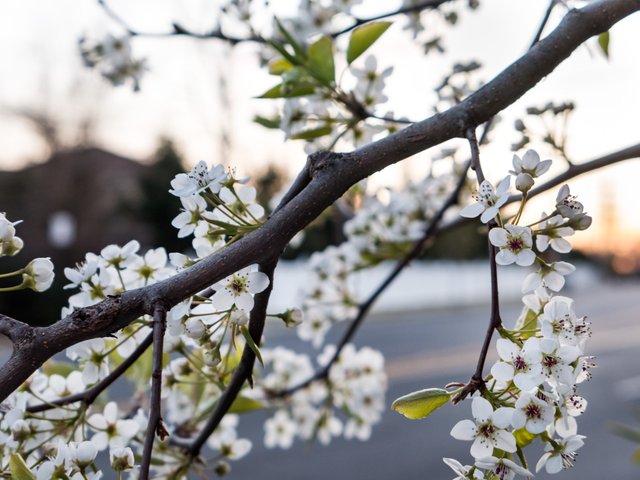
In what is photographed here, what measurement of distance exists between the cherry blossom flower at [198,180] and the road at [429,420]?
84 centimetres

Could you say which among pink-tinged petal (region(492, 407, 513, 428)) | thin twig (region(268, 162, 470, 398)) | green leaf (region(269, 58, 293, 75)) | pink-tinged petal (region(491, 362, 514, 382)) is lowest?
pink-tinged petal (region(492, 407, 513, 428))

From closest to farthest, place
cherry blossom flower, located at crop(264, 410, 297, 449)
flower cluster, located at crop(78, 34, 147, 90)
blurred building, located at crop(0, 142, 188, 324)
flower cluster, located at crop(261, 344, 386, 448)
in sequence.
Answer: flower cluster, located at crop(261, 344, 386, 448) → cherry blossom flower, located at crop(264, 410, 297, 449) → flower cluster, located at crop(78, 34, 147, 90) → blurred building, located at crop(0, 142, 188, 324)

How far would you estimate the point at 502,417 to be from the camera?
21.1 inches

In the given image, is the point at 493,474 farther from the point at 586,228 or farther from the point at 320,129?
the point at 320,129

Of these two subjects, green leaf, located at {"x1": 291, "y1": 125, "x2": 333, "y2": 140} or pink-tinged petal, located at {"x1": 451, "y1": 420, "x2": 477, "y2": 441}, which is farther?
green leaf, located at {"x1": 291, "y1": 125, "x2": 333, "y2": 140}

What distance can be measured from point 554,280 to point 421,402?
0.17 m

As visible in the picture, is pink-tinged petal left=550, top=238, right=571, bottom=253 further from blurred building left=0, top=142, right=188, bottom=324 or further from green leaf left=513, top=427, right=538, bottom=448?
blurred building left=0, top=142, right=188, bottom=324

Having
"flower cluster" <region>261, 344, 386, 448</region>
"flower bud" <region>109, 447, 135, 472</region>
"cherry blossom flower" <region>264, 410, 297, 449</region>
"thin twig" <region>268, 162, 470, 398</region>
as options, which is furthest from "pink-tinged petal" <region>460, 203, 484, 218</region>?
"cherry blossom flower" <region>264, 410, 297, 449</region>

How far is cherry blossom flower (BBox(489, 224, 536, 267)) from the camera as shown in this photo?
1.85 feet

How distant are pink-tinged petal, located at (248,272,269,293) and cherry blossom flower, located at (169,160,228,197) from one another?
0.10 m

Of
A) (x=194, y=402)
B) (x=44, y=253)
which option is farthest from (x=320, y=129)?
(x=44, y=253)

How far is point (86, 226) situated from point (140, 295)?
17.4 meters

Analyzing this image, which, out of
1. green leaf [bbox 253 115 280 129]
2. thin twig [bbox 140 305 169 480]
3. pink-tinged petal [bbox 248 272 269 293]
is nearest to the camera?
thin twig [bbox 140 305 169 480]

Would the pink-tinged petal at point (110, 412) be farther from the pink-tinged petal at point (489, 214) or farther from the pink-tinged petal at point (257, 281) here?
the pink-tinged petal at point (489, 214)
